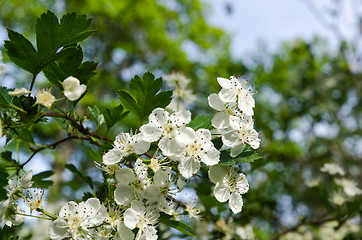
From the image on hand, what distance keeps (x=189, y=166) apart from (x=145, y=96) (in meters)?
0.29

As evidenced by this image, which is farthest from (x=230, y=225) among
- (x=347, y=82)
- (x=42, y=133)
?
(x=42, y=133)

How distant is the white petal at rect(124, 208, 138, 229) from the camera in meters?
0.89

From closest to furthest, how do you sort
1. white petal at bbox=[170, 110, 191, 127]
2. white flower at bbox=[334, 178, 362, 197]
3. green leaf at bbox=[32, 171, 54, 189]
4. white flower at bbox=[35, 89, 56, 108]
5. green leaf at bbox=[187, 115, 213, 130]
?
white flower at bbox=[35, 89, 56, 108] < white petal at bbox=[170, 110, 191, 127] < green leaf at bbox=[187, 115, 213, 130] < green leaf at bbox=[32, 171, 54, 189] < white flower at bbox=[334, 178, 362, 197]

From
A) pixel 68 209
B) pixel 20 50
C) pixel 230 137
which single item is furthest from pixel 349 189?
pixel 20 50

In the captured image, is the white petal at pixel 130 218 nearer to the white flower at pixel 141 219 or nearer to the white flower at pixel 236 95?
the white flower at pixel 141 219

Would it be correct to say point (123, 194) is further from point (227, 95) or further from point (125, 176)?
point (227, 95)

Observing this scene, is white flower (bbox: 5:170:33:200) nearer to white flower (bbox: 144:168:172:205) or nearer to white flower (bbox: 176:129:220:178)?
white flower (bbox: 144:168:172:205)

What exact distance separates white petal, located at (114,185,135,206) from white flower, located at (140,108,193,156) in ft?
0.51

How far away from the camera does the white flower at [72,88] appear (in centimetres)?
89

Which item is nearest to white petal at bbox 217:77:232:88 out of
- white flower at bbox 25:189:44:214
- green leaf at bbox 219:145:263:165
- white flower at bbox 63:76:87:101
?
green leaf at bbox 219:145:263:165

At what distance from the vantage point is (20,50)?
96 centimetres

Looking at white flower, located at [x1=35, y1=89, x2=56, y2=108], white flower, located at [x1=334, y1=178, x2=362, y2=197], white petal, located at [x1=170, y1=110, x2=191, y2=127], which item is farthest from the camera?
white flower, located at [x1=334, y1=178, x2=362, y2=197]

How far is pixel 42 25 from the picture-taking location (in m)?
0.94

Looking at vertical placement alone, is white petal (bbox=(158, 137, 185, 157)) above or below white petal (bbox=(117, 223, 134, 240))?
above
